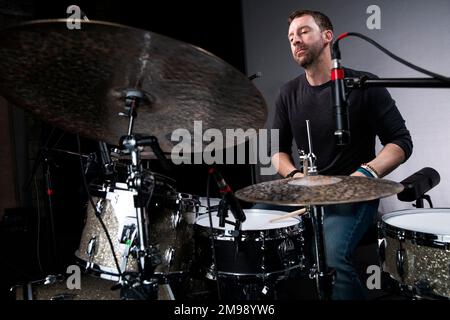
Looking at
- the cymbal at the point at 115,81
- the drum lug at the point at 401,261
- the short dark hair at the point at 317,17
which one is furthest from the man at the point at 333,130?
the cymbal at the point at 115,81

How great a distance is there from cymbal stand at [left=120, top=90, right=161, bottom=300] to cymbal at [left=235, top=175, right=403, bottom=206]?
11.2 inches

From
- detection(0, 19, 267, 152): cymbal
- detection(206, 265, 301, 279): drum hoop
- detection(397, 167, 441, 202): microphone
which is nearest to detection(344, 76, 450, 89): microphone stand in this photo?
detection(0, 19, 267, 152): cymbal

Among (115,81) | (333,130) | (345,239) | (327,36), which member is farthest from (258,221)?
(327,36)

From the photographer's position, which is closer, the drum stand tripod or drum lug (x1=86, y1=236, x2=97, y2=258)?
the drum stand tripod

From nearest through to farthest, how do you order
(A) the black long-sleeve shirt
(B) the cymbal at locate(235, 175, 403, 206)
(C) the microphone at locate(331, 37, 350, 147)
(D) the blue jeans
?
1. (C) the microphone at locate(331, 37, 350, 147)
2. (B) the cymbal at locate(235, 175, 403, 206)
3. (D) the blue jeans
4. (A) the black long-sleeve shirt

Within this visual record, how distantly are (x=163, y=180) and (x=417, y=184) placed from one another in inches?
40.1

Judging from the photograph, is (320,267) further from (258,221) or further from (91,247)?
(91,247)

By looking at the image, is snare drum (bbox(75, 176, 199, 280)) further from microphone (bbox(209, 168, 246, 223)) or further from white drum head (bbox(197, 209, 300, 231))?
microphone (bbox(209, 168, 246, 223))

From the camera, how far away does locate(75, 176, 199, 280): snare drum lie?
1.61 metres

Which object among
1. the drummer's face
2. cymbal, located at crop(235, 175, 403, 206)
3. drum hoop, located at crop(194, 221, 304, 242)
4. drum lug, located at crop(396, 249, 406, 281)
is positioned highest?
the drummer's face

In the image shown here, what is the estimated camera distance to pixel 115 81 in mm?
1165

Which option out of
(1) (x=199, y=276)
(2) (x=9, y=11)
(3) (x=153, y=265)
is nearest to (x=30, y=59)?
(3) (x=153, y=265)

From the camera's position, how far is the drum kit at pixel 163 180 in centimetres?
100

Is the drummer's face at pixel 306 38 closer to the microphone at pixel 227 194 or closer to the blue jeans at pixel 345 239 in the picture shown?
the blue jeans at pixel 345 239
